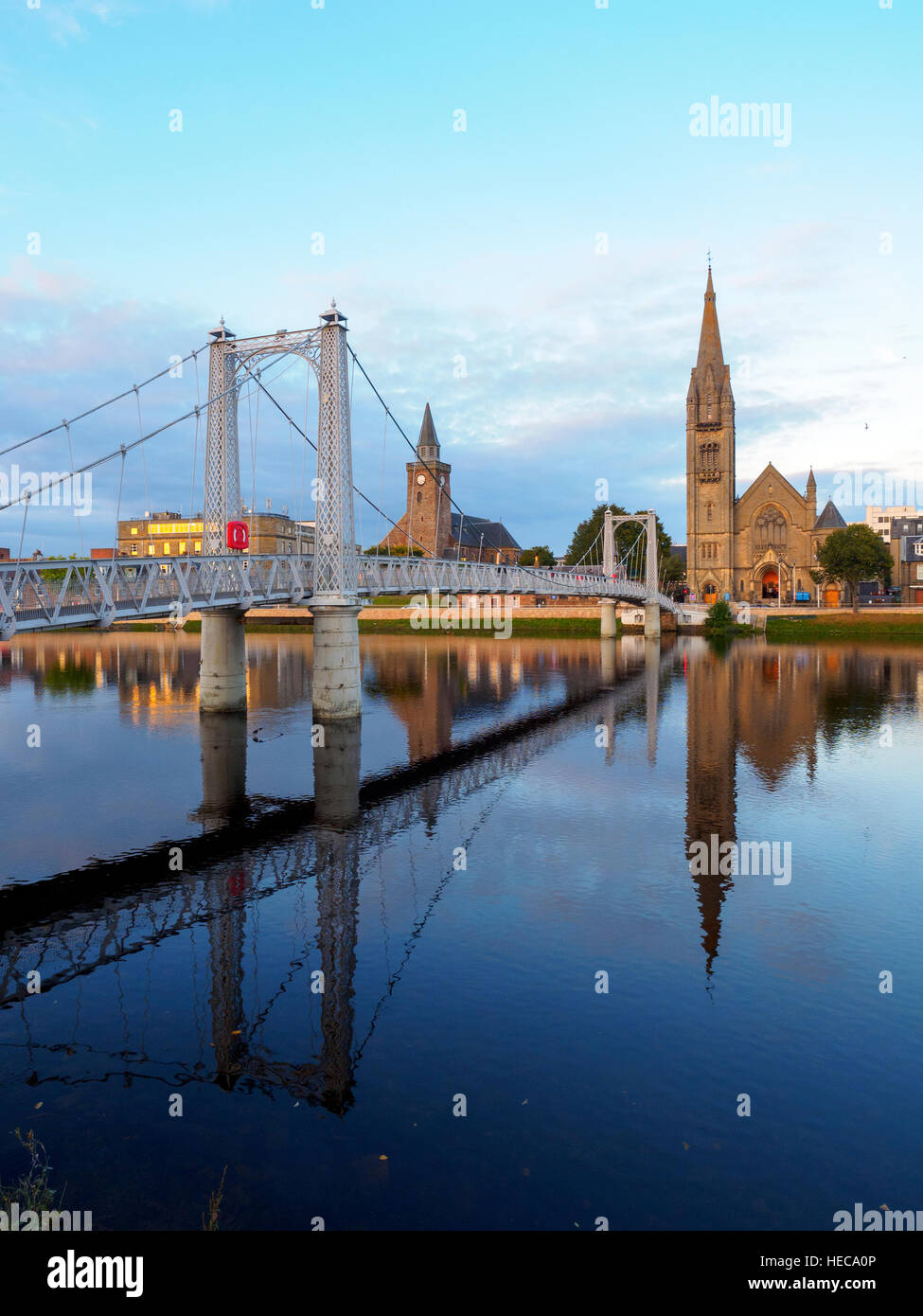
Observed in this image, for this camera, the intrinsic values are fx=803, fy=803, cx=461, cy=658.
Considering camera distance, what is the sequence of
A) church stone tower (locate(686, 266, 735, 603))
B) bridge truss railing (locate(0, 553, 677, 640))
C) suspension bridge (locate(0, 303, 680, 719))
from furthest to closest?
church stone tower (locate(686, 266, 735, 603)), suspension bridge (locate(0, 303, 680, 719)), bridge truss railing (locate(0, 553, 677, 640))

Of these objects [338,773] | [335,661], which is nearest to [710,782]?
[338,773]

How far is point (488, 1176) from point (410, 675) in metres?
54.8

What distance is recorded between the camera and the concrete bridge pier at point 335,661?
36.9 m

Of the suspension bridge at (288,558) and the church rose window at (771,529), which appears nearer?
the suspension bridge at (288,558)

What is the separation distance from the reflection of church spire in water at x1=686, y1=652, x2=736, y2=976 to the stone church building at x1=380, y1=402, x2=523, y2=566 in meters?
108

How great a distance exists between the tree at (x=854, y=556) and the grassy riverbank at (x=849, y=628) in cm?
546

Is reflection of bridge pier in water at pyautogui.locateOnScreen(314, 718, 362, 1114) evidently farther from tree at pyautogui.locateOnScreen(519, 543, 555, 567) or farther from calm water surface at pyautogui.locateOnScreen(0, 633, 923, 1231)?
tree at pyautogui.locateOnScreen(519, 543, 555, 567)

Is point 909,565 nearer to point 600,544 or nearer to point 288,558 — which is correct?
point 600,544

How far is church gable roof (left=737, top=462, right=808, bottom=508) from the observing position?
13088cm

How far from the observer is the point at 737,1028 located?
39.0 ft

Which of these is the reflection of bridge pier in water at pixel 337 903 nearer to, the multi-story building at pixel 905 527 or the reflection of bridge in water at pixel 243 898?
the reflection of bridge in water at pixel 243 898

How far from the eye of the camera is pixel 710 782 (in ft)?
90.3

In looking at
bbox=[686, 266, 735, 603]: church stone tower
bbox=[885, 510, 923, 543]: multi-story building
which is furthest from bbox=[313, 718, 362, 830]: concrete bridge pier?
bbox=[885, 510, 923, 543]: multi-story building

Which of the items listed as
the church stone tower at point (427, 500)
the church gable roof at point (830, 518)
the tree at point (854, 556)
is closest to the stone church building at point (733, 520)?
the church gable roof at point (830, 518)
